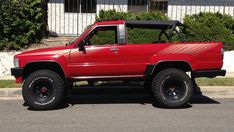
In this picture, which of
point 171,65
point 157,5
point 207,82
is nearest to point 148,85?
point 171,65

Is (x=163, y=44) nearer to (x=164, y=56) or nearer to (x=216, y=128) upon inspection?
(x=164, y=56)

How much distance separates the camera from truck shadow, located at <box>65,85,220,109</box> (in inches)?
425

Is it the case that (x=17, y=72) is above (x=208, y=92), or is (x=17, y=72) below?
above

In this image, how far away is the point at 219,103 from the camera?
10391 mm

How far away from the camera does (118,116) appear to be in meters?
8.98

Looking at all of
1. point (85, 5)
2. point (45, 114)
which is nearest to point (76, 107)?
point (45, 114)

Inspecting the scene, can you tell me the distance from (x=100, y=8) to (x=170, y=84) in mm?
10533

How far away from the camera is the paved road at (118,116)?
314 inches

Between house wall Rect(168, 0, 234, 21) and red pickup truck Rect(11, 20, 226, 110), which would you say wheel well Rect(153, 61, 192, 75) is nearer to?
red pickup truck Rect(11, 20, 226, 110)

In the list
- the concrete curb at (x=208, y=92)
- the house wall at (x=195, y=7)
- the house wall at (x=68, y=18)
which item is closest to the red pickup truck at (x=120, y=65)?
the concrete curb at (x=208, y=92)

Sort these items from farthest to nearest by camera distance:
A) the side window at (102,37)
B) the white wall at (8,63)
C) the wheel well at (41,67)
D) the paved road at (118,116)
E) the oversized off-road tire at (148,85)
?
the white wall at (8,63), the oversized off-road tire at (148,85), the side window at (102,37), the wheel well at (41,67), the paved road at (118,116)

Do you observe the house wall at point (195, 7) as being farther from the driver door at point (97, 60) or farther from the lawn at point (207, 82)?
the driver door at point (97, 60)

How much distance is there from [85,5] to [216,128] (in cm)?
1306

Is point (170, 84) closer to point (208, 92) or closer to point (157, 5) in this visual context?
point (208, 92)
